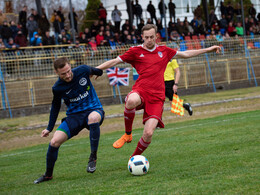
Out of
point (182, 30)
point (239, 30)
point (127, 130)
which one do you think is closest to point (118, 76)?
point (182, 30)

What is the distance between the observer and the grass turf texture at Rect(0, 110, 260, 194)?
453cm

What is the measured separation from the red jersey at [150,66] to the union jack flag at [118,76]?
1285cm

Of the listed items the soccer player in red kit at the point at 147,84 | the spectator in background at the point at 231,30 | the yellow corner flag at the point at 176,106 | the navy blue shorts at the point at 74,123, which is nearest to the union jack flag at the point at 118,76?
the yellow corner flag at the point at 176,106

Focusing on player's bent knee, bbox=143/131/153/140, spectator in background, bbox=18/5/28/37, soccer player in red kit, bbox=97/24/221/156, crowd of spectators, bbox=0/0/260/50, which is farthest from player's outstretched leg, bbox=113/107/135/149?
spectator in background, bbox=18/5/28/37

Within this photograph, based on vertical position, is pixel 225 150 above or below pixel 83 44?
below

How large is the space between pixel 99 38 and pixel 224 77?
24.9ft

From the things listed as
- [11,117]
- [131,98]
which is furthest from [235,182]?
[11,117]

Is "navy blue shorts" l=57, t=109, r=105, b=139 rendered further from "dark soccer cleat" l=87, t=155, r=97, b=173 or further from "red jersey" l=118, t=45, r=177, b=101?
"red jersey" l=118, t=45, r=177, b=101

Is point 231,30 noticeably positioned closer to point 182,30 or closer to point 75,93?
point 182,30

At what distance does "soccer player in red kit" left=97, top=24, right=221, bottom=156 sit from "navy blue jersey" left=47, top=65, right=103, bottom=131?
1.11ft

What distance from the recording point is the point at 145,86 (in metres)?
6.14

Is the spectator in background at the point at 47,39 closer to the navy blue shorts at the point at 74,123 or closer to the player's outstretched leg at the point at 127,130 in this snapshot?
the player's outstretched leg at the point at 127,130

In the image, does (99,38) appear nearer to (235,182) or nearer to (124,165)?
(124,165)

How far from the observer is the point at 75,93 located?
228 inches
